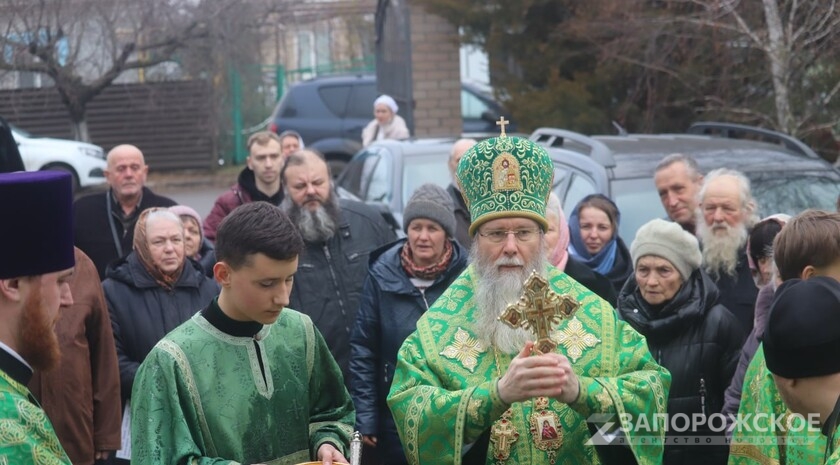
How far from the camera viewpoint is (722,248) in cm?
680

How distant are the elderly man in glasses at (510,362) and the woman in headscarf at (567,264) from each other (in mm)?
1916

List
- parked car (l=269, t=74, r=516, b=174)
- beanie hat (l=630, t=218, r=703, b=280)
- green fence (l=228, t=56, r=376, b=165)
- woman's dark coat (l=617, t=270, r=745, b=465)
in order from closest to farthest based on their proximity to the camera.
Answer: woman's dark coat (l=617, t=270, r=745, b=465), beanie hat (l=630, t=218, r=703, b=280), parked car (l=269, t=74, r=516, b=174), green fence (l=228, t=56, r=376, b=165)

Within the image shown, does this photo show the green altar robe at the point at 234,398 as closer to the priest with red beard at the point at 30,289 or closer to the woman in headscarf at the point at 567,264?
the priest with red beard at the point at 30,289

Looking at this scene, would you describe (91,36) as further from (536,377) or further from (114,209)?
(536,377)

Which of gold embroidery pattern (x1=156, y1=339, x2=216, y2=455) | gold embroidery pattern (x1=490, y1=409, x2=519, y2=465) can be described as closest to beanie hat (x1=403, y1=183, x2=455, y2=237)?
gold embroidery pattern (x1=490, y1=409, x2=519, y2=465)

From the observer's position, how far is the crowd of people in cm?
355

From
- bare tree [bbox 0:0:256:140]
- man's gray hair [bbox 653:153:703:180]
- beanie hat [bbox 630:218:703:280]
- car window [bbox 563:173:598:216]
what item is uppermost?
bare tree [bbox 0:0:256:140]

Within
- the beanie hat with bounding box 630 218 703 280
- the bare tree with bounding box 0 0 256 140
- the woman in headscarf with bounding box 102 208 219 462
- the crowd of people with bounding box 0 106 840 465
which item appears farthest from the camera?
the bare tree with bounding box 0 0 256 140

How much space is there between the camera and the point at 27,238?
11.4 feet

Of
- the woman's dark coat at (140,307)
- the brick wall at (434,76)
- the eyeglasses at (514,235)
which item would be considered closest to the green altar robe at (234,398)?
the eyeglasses at (514,235)

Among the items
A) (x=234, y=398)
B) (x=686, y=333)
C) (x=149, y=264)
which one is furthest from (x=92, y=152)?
(x=234, y=398)

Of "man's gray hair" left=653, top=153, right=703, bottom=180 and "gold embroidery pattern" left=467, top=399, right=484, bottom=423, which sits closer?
"gold embroidery pattern" left=467, top=399, right=484, bottom=423

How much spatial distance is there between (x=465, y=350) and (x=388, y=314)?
72.3 inches

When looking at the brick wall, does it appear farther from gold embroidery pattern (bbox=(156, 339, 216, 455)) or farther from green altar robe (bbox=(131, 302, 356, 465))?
gold embroidery pattern (bbox=(156, 339, 216, 455))
